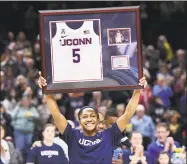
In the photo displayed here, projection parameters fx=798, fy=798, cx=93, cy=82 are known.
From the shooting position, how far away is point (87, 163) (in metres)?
7.52

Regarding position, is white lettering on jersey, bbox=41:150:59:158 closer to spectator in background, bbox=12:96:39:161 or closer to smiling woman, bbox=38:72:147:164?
smiling woman, bbox=38:72:147:164

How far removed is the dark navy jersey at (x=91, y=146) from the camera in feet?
24.8

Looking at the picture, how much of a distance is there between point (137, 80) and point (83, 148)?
1.02m

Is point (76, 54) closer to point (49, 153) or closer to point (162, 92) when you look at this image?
point (49, 153)

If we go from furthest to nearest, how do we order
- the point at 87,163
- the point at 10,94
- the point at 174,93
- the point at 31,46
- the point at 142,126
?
the point at 31,46, the point at 174,93, the point at 10,94, the point at 142,126, the point at 87,163

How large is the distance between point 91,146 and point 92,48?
3.85ft

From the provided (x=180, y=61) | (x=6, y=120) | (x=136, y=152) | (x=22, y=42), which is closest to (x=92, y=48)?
(x=136, y=152)

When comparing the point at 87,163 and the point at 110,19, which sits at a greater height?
the point at 110,19

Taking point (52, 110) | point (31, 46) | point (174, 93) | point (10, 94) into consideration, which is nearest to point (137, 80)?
point (52, 110)

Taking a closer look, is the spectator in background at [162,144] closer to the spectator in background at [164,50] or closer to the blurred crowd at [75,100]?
the blurred crowd at [75,100]

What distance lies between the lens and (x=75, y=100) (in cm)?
1628

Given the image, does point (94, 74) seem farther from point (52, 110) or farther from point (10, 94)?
point (10, 94)

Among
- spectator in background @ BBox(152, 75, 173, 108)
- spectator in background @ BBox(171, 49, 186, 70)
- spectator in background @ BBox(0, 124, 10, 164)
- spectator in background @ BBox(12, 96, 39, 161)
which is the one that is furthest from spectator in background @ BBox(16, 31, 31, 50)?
spectator in background @ BBox(0, 124, 10, 164)

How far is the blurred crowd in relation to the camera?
15.0m
